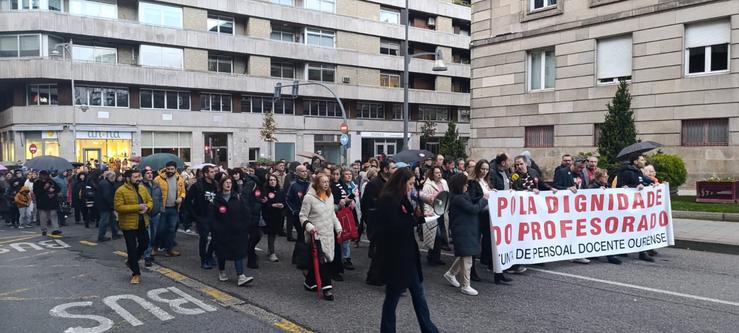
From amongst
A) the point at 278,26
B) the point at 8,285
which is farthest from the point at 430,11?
the point at 8,285

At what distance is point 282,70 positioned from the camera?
42.9 meters

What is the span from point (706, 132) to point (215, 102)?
31.6 m

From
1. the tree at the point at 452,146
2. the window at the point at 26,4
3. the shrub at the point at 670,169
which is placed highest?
the window at the point at 26,4

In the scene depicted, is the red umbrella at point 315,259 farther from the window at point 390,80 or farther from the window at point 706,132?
the window at point 390,80

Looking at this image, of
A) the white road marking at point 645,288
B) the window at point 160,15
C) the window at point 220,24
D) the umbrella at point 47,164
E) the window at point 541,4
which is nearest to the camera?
the white road marking at point 645,288

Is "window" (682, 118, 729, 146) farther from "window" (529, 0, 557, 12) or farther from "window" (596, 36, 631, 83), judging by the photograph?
"window" (529, 0, 557, 12)

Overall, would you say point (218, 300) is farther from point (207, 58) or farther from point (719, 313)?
point (207, 58)

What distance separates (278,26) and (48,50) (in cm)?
1618

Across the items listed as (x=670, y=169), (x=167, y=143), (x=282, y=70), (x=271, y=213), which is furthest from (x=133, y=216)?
(x=282, y=70)

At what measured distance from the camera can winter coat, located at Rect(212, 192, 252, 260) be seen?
24.8 ft

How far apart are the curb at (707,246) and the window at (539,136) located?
13.1m

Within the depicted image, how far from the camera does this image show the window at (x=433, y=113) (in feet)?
168

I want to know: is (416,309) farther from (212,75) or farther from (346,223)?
(212,75)

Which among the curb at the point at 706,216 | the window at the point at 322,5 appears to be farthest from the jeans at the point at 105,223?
the window at the point at 322,5
